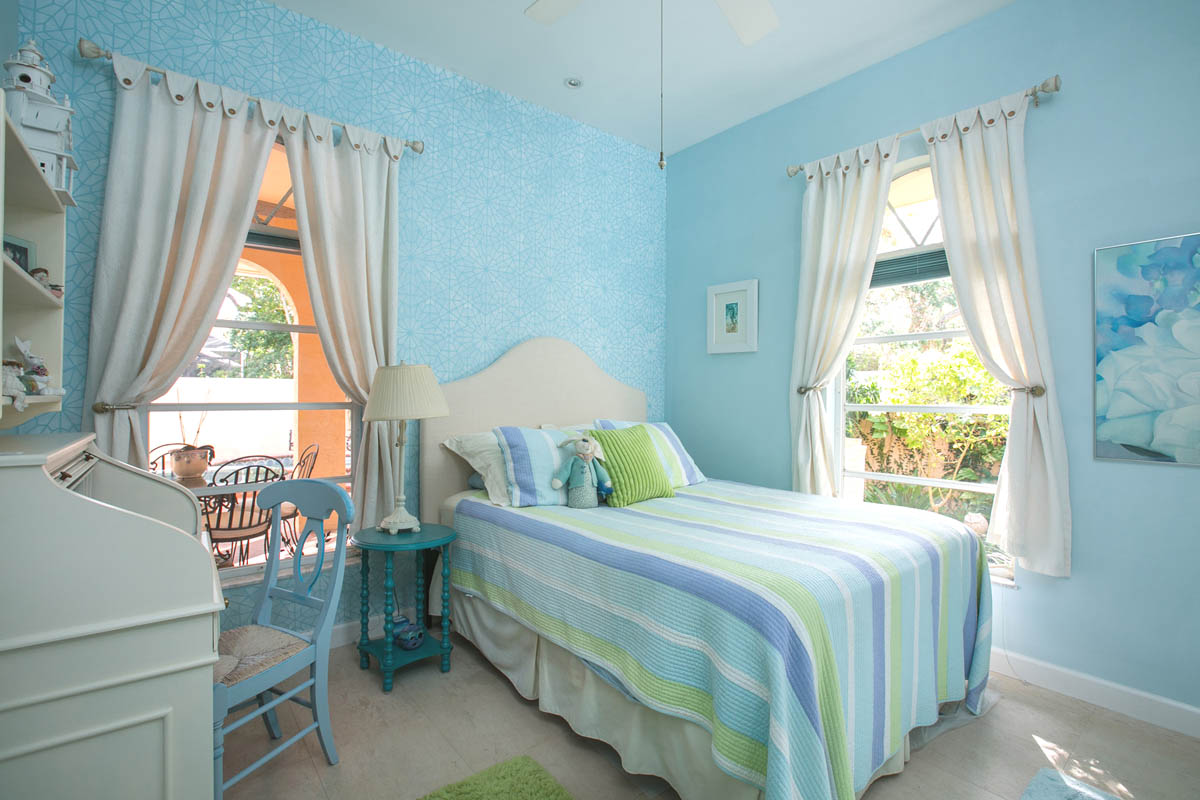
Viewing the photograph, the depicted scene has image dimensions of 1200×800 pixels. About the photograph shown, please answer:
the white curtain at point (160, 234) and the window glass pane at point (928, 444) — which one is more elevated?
the white curtain at point (160, 234)

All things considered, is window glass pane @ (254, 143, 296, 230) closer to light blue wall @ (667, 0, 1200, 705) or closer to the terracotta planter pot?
the terracotta planter pot

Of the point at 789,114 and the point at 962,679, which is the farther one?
the point at 789,114

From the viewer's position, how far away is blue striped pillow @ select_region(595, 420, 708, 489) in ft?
9.84

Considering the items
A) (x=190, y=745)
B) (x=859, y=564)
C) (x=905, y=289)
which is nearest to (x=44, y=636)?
(x=190, y=745)

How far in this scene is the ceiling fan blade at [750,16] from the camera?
175 cm

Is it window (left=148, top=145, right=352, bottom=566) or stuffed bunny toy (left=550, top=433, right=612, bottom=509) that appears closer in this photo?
window (left=148, top=145, right=352, bottom=566)

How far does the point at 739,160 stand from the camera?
11.7 ft

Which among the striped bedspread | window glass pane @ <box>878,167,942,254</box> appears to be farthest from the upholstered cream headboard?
window glass pane @ <box>878,167,942,254</box>

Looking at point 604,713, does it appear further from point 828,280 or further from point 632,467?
point 828,280

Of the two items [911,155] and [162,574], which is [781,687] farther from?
[911,155]

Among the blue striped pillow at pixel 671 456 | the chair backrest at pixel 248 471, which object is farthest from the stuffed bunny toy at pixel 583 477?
the chair backrest at pixel 248 471

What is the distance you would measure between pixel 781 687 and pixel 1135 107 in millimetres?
2541

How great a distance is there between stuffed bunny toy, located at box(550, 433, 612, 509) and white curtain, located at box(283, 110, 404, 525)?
834mm

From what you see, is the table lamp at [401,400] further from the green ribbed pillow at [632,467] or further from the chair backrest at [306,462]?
the green ribbed pillow at [632,467]
